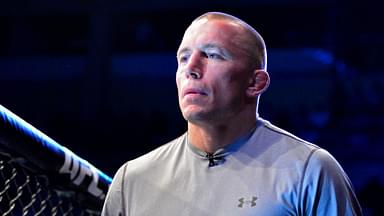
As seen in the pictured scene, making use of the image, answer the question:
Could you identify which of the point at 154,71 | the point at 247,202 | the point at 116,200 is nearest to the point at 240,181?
the point at 247,202

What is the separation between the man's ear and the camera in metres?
1.21

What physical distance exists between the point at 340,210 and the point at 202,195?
0.25 m

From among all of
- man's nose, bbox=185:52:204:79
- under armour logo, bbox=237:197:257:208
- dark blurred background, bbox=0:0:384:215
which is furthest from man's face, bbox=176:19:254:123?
dark blurred background, bbox=0:0:384:215

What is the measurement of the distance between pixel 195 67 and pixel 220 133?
5.5 inches

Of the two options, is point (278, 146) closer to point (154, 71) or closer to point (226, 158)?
point (226, 158)

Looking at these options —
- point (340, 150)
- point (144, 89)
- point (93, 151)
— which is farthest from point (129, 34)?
point (340, 150)

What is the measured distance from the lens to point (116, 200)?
1225 millimetres

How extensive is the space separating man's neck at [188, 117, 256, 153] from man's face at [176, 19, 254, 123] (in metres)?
0.02

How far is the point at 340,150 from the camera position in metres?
6.39

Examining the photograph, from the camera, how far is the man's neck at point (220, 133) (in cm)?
119

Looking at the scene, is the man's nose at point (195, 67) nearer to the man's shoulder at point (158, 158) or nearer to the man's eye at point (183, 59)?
the man's eye at point (183, 59)

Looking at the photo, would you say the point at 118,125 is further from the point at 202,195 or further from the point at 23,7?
the point at 202,195

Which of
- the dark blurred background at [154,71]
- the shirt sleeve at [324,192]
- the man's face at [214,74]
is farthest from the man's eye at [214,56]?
the dark blurred background at [154,71]

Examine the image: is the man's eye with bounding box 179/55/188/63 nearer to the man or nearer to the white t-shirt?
the man
